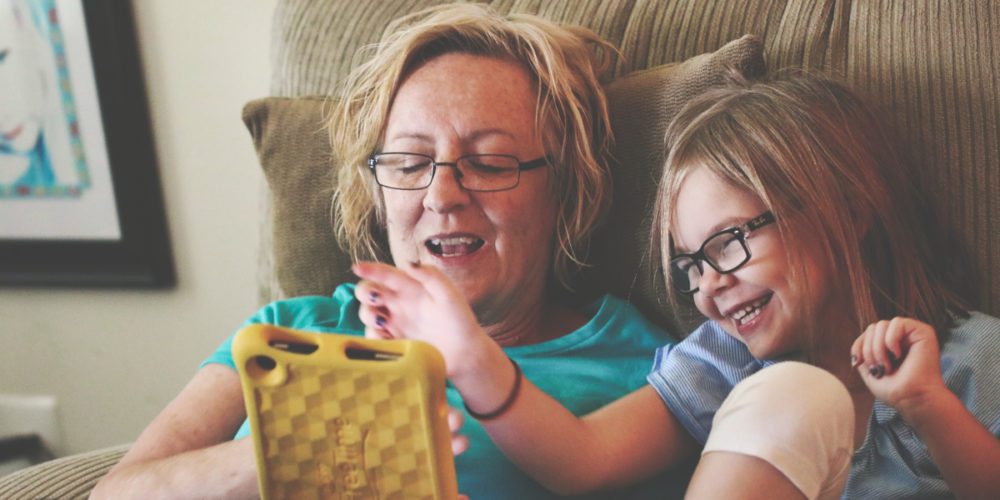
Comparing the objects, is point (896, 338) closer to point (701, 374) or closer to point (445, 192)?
point (701, 374)

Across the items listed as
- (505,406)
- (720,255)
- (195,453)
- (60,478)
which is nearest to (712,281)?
(720,255)

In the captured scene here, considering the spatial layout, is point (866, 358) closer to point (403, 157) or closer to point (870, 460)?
point (870, 460)

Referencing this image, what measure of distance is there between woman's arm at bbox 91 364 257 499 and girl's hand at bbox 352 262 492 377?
22cm

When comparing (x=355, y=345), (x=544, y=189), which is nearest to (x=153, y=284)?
(x=544, y=189)

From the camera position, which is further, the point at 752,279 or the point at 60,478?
the point at 60,478

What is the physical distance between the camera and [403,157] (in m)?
1.06

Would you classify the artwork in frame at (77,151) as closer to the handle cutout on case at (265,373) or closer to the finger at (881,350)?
the handle cutout on case at (265,373)

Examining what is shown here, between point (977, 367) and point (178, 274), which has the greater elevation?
point (977, 367)

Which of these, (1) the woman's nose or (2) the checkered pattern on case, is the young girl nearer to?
(2) the checkered pattern on case

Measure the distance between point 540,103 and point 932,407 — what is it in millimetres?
570

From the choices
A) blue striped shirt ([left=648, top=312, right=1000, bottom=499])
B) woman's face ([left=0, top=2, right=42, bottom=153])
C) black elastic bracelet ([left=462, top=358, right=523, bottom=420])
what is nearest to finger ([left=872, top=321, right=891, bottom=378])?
blue striped shirt ([left=648, top=312, right=1000, bottom=499])

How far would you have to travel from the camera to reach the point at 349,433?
688 mm

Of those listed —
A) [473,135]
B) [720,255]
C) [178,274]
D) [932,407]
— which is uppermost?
[473,135]

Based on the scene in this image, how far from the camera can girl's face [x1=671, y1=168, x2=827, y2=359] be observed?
2.97 ft
